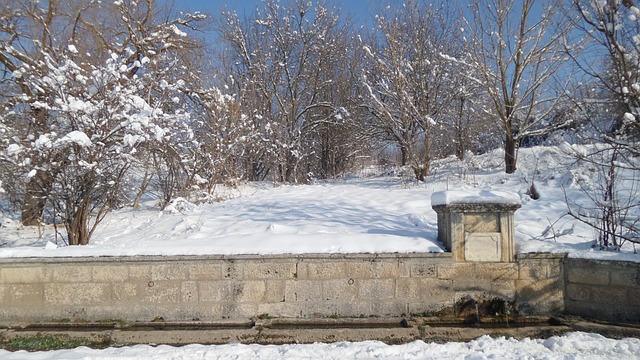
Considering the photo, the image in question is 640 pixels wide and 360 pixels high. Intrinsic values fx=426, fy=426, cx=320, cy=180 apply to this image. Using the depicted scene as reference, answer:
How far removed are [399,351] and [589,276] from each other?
2.46 meters

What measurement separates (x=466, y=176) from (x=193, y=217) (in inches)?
264

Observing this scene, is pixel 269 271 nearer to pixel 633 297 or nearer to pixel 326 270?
pixel 326 270

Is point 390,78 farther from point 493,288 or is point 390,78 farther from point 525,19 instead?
point 493,288

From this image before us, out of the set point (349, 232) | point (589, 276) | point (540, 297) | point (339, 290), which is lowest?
point (540, 297)

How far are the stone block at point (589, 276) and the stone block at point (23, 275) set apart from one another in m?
6.19

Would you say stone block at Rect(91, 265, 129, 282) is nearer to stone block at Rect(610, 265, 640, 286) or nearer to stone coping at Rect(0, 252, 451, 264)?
stone coping at Rect(0, 252, 451, 264)

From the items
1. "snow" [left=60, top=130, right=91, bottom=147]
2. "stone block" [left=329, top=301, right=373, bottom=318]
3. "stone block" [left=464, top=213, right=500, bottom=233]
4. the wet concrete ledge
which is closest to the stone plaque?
"stone block" [left=464, top=213, right=500, bottom=233]

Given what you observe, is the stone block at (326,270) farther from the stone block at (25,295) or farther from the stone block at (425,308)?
the stone block at (25,295)

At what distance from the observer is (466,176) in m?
10.8

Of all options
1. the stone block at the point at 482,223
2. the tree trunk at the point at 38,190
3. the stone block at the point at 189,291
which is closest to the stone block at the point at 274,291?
the stone block at the point at 189,291

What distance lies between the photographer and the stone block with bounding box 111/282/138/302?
5.04 metres

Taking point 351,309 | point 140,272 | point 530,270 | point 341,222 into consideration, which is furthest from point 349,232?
point 140,272

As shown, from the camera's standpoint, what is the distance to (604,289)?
4785mm

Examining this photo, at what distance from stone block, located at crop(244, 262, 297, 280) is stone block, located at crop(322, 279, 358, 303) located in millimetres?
407
